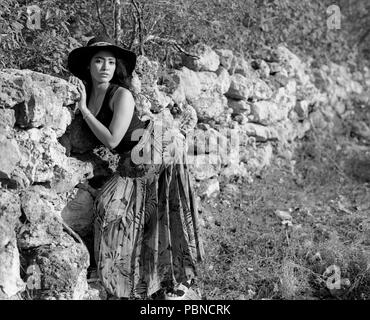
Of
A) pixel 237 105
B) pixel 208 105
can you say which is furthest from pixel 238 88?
pixel 208 105

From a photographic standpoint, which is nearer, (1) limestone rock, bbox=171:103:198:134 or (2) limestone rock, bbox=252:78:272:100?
(1) limestone rock, bbox=171:103:198:134

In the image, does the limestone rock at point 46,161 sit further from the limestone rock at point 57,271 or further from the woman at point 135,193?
the limestone rock at point 57,271

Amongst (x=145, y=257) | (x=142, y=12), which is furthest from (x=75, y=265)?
(x=142, y=12)

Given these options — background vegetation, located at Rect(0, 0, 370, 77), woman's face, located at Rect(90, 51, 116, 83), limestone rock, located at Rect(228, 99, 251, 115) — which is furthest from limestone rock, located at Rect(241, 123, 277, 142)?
woman's face, located at Rect(90, 51, 116, 83)

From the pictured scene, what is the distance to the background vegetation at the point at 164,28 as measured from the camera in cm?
368

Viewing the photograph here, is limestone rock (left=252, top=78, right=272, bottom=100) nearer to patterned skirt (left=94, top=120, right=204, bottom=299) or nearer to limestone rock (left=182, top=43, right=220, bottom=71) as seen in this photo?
limestone rock (left=182, top=43, right=220, bottom=71)

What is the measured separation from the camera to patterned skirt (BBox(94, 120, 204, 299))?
3.35 metres

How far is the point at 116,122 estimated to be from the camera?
338 cm

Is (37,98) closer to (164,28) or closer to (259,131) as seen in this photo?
(164,28)

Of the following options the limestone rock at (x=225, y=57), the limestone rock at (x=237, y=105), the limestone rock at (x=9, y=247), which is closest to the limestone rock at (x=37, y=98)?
the limestone rock at (x=9, y=247)

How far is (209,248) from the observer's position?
4.19m

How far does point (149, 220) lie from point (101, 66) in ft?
3.09

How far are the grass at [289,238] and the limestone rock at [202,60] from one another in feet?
3.38

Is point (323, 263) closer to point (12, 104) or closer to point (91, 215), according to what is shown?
point (91, 215)
